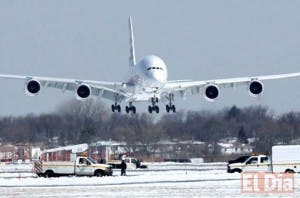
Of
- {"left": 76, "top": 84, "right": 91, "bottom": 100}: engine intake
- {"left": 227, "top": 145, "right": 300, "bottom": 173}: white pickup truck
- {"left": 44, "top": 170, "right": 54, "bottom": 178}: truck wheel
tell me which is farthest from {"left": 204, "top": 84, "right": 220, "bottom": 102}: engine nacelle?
{"left": 44, "top": 170, "right": 54, "bottom": 178}: truck wheel

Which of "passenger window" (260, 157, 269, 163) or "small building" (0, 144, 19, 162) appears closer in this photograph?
"passenger window" (260, 157, 269, 163)

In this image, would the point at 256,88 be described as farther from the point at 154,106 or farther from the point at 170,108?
the point at 154,106

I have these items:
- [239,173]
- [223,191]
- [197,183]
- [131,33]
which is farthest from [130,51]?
[223,191]

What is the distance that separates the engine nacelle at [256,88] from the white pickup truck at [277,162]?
9.61m

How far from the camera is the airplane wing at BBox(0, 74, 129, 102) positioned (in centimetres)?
7431

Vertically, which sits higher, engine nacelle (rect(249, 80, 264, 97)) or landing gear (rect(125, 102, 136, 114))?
engine nacelle (rect(249, 80, 264, 97))

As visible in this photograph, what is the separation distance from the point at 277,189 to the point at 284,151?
54.4 feet

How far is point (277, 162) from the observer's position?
6297 centimetres

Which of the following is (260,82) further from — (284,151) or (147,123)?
(147,123)

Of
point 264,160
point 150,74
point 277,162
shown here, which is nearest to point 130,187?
point 277,162

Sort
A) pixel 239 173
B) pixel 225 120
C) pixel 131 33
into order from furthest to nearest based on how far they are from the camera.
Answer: pixel 225 120 → pixel 131 33 → pixel 239 173

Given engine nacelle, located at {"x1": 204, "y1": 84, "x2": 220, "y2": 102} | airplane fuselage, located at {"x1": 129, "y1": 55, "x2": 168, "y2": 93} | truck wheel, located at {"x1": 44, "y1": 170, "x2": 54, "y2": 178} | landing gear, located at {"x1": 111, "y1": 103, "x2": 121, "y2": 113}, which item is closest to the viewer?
truck wheel, located at {"x1": 44, "y1": 170, "x2": 54, "y2": 178}

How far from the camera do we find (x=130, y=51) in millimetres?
99438

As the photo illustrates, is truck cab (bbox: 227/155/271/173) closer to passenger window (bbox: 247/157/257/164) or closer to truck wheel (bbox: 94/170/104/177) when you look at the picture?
passenger window (bbox: 247/157/257/164)
